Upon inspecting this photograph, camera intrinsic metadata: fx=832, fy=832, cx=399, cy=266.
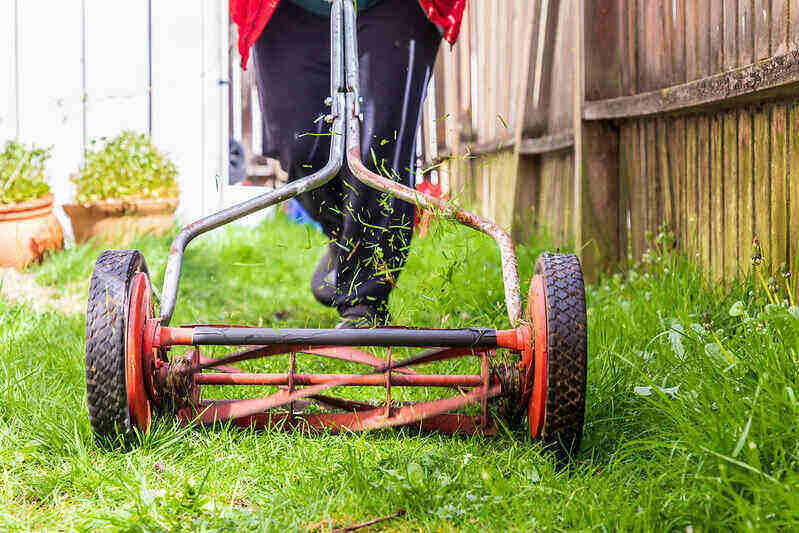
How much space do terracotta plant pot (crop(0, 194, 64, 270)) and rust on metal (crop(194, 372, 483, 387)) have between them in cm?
274

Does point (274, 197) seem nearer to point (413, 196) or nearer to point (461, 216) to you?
point (413, 196)

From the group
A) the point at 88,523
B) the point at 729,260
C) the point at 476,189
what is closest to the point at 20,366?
A: the point at 88,523

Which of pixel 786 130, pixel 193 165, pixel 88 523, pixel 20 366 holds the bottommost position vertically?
pixel 88 523

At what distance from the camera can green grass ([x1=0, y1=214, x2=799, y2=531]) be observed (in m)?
1.40

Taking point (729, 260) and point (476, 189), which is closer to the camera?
point (729, 260)

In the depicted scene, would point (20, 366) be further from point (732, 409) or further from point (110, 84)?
point (110, 84)

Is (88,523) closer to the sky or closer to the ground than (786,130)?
closer to the ground

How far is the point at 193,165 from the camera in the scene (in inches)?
242

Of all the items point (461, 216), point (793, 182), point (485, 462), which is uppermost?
point (793, 182)

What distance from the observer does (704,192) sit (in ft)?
8.86

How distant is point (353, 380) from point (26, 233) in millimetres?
3023

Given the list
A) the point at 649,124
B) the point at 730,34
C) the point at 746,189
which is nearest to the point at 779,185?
the point at 746,189

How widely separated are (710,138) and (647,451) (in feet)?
4.17

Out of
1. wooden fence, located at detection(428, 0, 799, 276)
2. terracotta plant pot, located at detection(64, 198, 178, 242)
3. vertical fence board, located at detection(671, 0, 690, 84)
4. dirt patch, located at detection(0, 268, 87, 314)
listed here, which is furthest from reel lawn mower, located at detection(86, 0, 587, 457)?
terracotta plant pot, located at detection(64, 198, 178, 242)
